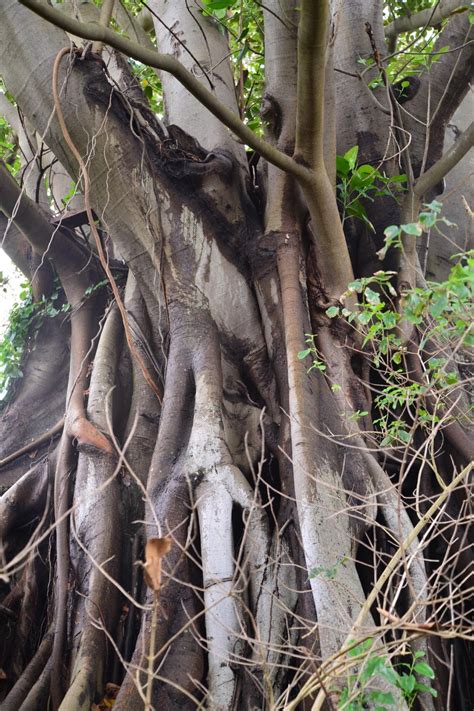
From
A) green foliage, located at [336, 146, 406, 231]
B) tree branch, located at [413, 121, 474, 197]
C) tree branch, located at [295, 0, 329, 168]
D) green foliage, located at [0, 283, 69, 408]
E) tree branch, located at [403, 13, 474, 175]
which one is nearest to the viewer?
tree branch, located at [295, 0, 329, 168]

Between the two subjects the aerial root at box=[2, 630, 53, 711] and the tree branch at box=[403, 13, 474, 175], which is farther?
the tree branch at box=[403, 13, 474, 175]

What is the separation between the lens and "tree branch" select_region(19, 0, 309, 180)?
2137mm

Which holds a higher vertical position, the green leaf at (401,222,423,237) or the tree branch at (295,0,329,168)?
the tree branch at (295,0,329,168)

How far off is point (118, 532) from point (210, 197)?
1800 millimetres

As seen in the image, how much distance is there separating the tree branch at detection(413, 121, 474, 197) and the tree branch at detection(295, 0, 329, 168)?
0.87 m

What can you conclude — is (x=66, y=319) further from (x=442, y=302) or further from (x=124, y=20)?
(x=442, y=302)

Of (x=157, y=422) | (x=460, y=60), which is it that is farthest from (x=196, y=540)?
(x=460, y=60)

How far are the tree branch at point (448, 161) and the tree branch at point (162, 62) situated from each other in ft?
3.16

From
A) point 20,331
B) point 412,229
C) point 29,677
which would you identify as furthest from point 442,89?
point 29,677

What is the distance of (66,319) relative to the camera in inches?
192

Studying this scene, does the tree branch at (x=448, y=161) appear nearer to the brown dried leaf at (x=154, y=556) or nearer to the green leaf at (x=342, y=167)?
the green leaf at (x=342, y=167)

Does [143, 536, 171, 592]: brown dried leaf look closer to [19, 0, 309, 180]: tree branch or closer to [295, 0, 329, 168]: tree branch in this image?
[19, 0, 309, 180]: tree branch

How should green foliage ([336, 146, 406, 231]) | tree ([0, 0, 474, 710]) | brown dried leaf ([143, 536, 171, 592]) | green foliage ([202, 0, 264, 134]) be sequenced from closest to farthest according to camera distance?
1. brown dried leaf ([143, 536, 171, 592])
2. tree ([0, 0, 474, 710])
3. green foliage ([336, 146, 406, 231])
4. green foliage ([202, 0, 264, 134])

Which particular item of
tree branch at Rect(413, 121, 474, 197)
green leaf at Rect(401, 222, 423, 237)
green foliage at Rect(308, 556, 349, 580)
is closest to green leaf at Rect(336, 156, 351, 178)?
tree branch at Rect(413, 121, 474, 197)
